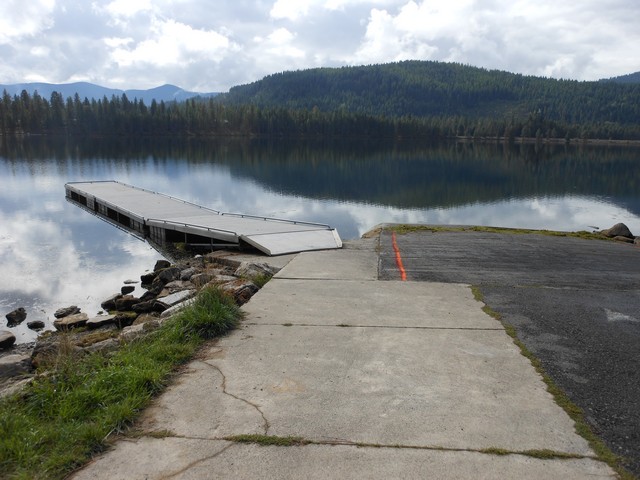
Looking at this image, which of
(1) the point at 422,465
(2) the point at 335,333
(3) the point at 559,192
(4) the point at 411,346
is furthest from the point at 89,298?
(3) the point at 559,192

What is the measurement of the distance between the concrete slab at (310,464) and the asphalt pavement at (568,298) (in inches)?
34.6

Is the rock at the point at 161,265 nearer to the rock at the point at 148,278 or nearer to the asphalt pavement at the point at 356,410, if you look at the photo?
the rock at the point at 148,278

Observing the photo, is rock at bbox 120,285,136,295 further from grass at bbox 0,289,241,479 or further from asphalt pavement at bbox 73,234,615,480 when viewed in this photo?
grass at bbox 0,289,241,479

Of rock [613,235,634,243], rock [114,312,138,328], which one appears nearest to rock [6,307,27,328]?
rock [114,312,138,328]

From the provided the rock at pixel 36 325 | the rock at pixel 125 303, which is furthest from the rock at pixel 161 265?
the rock at pixel 36 325

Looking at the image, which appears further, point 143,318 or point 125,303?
point 125,303

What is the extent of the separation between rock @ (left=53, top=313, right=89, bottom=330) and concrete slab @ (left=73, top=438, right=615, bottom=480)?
9.20 meters

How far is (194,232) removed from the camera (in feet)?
67.6

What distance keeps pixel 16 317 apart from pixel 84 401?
34.9ft

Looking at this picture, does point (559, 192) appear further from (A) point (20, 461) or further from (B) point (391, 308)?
(A) point (20, 461)

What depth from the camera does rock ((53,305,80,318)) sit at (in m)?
13.7

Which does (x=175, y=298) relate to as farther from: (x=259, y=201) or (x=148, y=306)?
(x=259, y=201)

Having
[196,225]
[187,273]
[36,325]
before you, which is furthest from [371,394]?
[196,225]

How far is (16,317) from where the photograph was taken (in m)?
13.7
